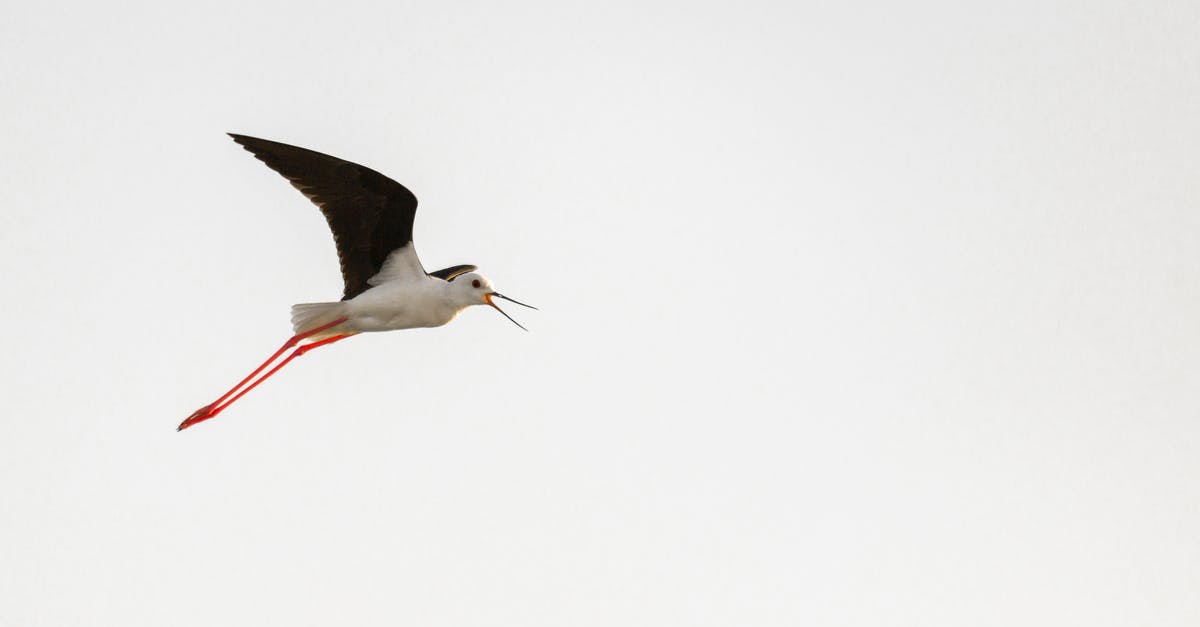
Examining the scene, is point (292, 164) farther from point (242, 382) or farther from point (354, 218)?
point (242, 382)

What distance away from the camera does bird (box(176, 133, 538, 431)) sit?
21812 mm

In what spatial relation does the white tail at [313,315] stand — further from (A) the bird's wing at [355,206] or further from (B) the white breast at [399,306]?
(A) the bird's wing at [355,206]

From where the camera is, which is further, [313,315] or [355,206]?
[313,315]

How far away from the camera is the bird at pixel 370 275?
2181 cm

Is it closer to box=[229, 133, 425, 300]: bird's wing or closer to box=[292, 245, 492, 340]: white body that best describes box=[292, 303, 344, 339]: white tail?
box=[292, 245, 492, 340]: white body

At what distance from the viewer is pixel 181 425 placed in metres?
22.3

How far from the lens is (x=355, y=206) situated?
22031 millimetres

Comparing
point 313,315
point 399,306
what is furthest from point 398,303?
point 313,315

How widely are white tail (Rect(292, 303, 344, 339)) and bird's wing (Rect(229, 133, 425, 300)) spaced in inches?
13.2

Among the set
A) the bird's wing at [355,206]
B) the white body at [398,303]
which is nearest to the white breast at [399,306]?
the white body at [398,303]

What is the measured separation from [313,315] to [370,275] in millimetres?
690

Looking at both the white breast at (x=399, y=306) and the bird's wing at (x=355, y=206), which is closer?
the bird's wing at (x=355, y=206)

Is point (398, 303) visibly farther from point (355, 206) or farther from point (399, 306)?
point (355, 206)

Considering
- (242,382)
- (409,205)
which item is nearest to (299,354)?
(242,382)
